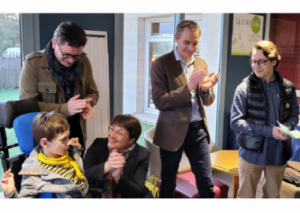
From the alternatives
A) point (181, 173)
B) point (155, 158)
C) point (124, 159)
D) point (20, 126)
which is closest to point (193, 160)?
point (181, 173)

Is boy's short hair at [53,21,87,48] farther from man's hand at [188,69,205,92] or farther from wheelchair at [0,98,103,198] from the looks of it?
man's hand at [188,69,205,92]

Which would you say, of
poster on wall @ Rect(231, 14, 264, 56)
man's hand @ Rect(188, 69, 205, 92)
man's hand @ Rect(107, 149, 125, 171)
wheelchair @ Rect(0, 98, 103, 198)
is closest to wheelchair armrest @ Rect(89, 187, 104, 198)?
wheelchair @ Rect(0, 98, 103, 198)

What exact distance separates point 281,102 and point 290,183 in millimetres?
753

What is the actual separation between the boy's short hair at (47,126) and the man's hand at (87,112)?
0.68ft

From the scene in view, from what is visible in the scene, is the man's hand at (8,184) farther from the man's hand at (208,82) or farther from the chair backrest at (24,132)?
the man's hand at (208,82)

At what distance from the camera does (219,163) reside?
226cm

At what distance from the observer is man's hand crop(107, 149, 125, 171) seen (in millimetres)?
1582

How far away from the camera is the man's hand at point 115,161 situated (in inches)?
62.3

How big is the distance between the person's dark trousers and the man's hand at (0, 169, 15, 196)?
2.81 ft

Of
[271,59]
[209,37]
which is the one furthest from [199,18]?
[271,59]

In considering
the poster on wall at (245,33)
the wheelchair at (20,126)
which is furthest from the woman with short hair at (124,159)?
the poster on wall at (245,33)

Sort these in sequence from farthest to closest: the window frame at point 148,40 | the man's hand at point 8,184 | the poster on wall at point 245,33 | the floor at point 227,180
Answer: the poster on wall at point 245,33 < the floor at point 227,180 < the window frame at point 148,40 < the man's hand at point 8,184

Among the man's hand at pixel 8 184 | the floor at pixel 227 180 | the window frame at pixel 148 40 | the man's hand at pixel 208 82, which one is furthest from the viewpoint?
the floor at pixel 227 180
